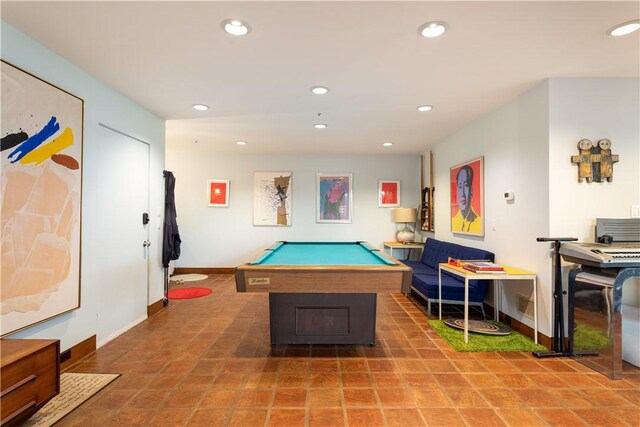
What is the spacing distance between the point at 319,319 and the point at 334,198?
152 inches

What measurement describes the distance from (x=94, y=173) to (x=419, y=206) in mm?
5657

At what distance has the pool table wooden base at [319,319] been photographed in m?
2.97

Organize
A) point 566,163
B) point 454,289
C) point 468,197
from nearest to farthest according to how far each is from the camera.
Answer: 1. point 566,163
2. point 454,289
3. point 468,197

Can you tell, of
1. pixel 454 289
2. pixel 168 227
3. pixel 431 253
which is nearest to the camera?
pixel 454 289

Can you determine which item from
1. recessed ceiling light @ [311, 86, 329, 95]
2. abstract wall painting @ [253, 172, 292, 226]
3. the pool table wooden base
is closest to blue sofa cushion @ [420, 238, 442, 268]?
the pool table wooden base

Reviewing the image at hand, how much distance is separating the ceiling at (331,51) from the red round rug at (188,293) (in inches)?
107

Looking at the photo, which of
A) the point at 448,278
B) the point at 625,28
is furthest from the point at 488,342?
the point at 625,28

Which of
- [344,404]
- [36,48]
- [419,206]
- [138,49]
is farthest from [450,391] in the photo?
[419,206]

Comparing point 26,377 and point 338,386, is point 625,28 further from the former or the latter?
point 26,377

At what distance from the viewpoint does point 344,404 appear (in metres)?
2.12

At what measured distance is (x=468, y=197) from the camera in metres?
4.37

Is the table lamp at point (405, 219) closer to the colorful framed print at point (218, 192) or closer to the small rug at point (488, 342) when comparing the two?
the small rug at point (488, 342)

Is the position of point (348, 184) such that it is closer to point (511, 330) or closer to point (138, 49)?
point (511, 330)

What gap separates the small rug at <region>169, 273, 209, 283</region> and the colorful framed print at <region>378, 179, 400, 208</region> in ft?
13.0
